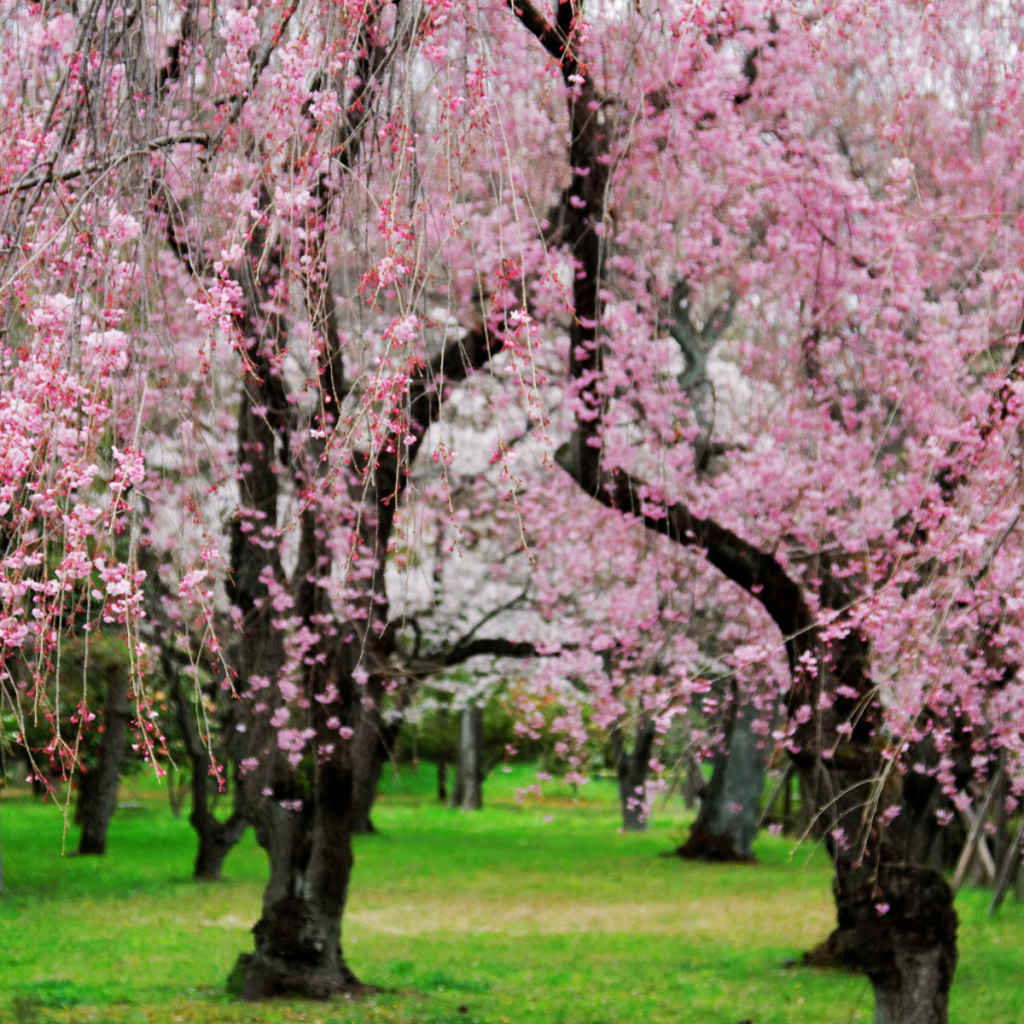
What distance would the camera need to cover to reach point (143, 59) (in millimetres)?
3029

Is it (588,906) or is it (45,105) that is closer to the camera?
(45,105)

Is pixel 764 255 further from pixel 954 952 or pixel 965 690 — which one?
pixel 954 952

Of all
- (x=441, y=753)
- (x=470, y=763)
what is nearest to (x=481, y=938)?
(x=470, y=763)

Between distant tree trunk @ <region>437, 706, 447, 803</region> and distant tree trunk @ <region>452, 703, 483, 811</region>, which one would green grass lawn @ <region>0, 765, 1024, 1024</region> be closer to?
distant tree trunk @ <region>452, 703, 483, 811</region>

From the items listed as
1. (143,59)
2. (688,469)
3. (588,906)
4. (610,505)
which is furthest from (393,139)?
(588,906)

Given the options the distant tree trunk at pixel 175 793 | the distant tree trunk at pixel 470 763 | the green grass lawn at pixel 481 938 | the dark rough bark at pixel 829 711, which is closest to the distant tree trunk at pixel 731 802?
the green grass lawn at pixel 481 938

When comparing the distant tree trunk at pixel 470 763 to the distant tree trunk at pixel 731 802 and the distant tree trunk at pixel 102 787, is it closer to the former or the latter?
the distant tree trunk at pixel 731 802

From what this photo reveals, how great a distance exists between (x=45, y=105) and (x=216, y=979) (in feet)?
25.2

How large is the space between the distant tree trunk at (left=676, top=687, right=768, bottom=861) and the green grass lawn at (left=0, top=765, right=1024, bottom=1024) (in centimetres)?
50

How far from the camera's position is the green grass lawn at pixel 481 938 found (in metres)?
8.67

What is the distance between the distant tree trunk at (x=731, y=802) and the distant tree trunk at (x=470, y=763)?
800 cm

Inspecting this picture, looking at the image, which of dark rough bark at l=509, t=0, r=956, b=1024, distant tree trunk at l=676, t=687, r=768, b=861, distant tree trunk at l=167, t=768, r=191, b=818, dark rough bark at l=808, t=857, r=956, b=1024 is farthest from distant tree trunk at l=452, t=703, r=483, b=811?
dark rough bark at l=808, t=857, r=956, b=1024

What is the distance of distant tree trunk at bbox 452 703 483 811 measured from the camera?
28.4 metres

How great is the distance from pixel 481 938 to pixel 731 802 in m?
8.10
